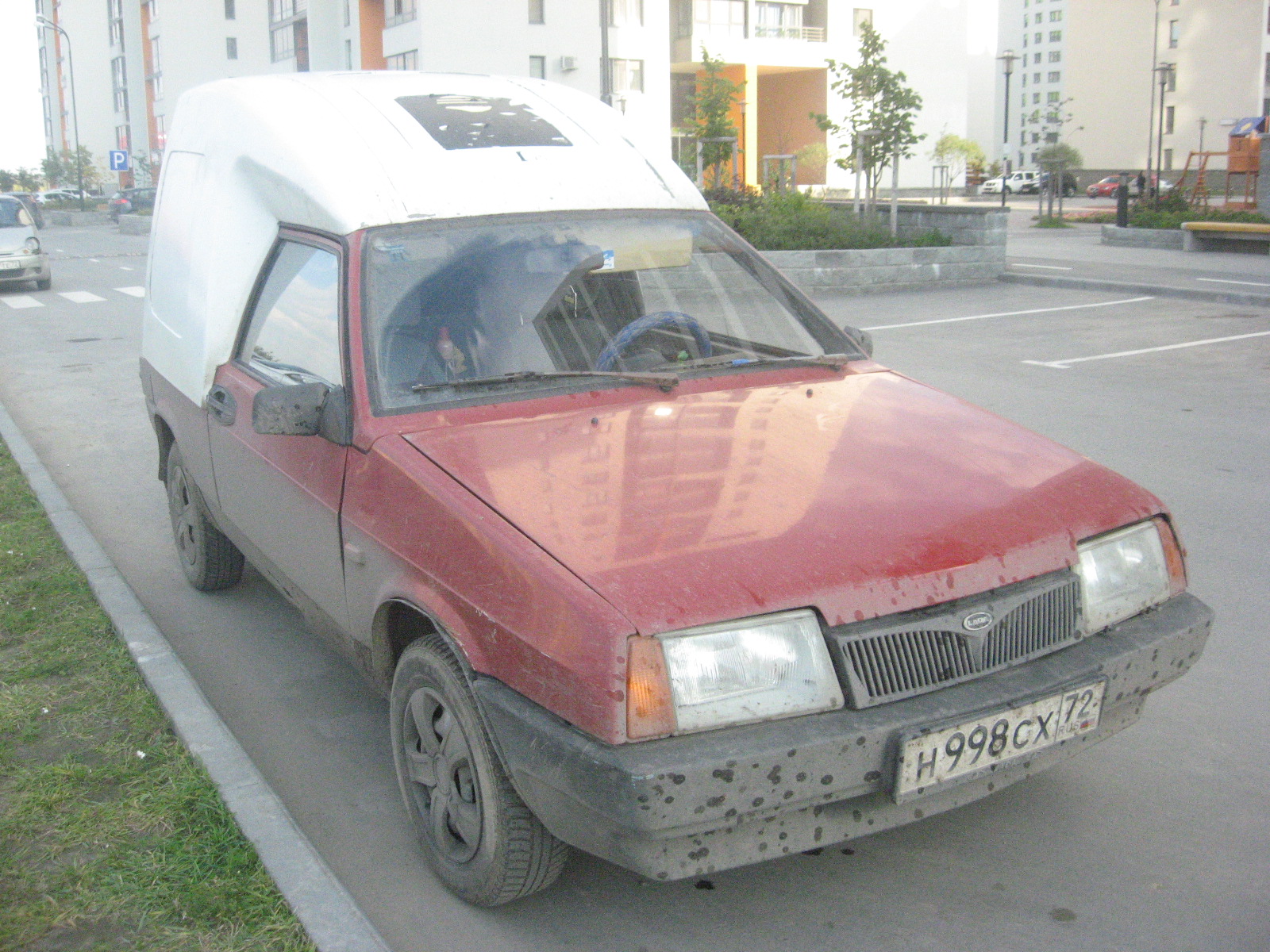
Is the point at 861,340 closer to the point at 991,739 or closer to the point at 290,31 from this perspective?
the point at 991,739

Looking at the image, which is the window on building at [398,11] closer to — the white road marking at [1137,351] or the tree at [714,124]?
the tree at [714,124]

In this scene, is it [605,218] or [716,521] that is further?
[605,218]

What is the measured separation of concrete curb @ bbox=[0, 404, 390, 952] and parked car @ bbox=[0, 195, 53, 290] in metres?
17.9

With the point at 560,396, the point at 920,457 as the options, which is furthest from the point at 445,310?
the point at 920,457

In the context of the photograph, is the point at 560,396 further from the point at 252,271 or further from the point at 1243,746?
the point at 1243,746

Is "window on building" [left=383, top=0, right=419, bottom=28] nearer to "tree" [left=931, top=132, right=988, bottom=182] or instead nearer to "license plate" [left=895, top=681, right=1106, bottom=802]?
"tree" [left=931, top=132, right=988, bottom=182]

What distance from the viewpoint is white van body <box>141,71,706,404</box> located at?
4031mm

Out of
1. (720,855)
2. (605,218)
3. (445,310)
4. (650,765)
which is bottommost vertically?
(720,855)

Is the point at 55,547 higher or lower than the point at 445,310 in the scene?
lower

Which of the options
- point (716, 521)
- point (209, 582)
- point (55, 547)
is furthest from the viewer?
point (55, 547)

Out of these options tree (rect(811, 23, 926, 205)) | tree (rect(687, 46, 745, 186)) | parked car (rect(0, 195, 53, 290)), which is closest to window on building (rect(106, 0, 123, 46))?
parked car (rect(0, 195, 53, 290))

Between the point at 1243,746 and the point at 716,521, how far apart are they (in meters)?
2.09

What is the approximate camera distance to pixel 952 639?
287 cm

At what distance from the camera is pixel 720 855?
274 centimetres
